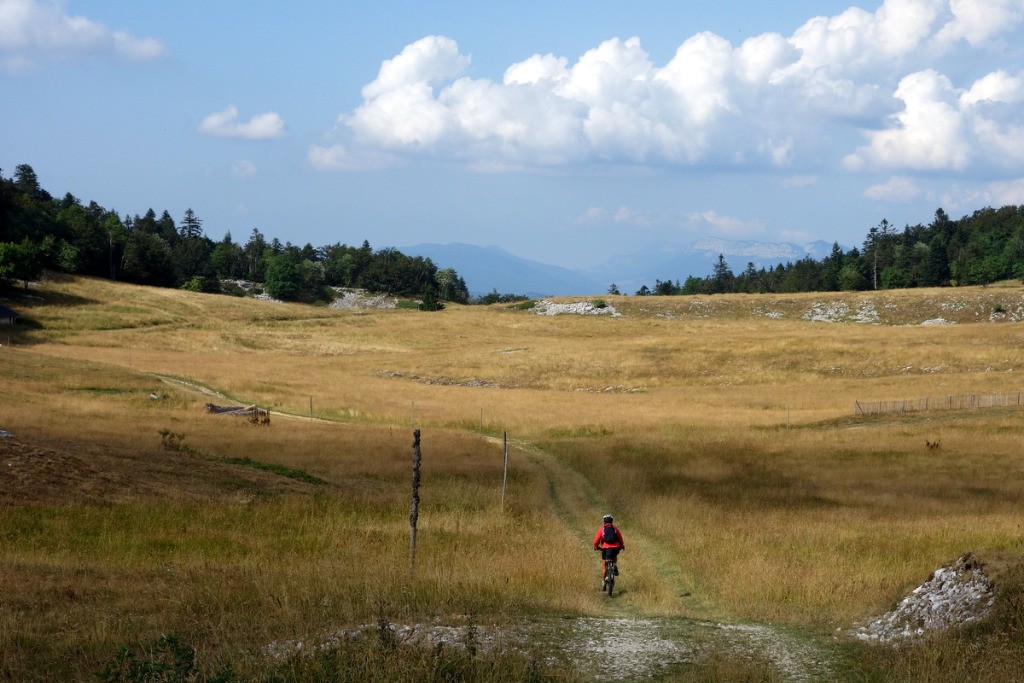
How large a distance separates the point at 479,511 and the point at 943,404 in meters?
37.2

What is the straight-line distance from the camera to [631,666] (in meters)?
11.7

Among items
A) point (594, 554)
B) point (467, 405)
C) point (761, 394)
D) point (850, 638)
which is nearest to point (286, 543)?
point (594, 554)

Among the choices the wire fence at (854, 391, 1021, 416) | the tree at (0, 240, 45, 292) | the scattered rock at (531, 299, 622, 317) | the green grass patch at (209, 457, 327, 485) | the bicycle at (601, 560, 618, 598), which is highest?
the tree at (0, 240, 45, 292)

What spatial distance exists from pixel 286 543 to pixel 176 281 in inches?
6543

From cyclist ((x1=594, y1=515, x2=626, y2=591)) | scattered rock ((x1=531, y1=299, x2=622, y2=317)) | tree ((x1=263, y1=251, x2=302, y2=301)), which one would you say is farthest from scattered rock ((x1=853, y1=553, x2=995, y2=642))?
tree ((x1=263, y1=251, x2=302, y2=301))

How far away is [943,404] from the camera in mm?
53469

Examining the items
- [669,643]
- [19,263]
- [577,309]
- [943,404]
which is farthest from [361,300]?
[669,643]

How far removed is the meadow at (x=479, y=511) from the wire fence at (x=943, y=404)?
6.94 feet

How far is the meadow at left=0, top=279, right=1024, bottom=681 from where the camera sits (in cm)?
1185

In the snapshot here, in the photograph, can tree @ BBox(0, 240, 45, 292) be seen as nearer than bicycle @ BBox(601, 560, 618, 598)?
No

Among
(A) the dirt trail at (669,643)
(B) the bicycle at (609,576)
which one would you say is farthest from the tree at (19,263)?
(A) the dirt trail at (669,643)

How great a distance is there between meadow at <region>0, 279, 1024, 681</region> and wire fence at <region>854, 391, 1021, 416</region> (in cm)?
212

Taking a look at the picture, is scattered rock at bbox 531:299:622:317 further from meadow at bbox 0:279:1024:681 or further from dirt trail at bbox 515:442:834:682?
dirt trail at bbox 515:442:834:682

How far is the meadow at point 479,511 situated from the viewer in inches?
467
